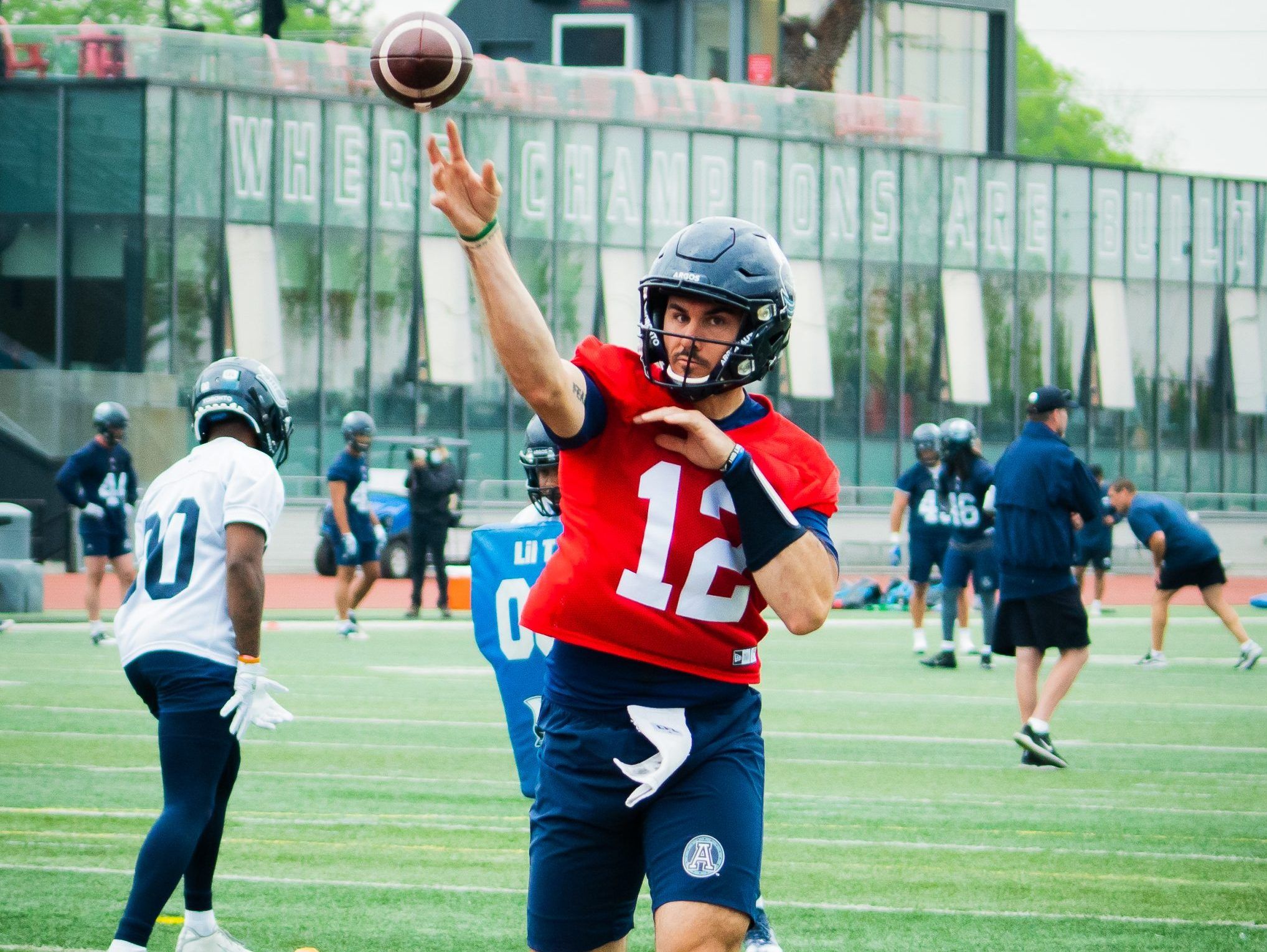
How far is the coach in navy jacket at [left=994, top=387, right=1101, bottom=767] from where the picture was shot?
10719 millimetres

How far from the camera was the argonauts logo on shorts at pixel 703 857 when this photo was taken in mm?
3938

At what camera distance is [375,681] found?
48.3 ft

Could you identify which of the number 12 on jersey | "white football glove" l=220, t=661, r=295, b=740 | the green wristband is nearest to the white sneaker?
"white football glove" l=220, t=661, r=295, b=740

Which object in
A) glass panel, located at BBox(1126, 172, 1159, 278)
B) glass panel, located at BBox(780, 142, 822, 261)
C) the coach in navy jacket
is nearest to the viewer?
the coach in navy jacket

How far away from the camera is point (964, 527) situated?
1702cm

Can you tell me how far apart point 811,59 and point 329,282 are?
15.4 metres

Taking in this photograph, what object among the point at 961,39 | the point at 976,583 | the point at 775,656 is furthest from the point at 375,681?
the point at 961,39

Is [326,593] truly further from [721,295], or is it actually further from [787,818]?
[721,295]

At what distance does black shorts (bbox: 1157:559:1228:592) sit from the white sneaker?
1280 centimetres

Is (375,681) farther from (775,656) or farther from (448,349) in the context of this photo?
(448,349)

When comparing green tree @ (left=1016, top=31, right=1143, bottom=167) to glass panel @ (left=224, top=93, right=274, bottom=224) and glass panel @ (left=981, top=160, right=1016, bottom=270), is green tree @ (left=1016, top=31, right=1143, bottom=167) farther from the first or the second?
glass panel @ (left=224, top=93, right=274, bottom=224)

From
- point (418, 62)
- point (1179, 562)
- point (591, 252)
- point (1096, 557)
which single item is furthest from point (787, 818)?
point (591, 252)

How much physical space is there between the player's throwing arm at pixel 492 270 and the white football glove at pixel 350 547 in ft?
49.7

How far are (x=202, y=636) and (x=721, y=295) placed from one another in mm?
2517
